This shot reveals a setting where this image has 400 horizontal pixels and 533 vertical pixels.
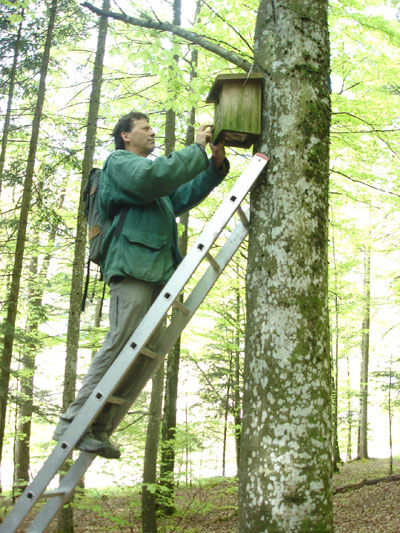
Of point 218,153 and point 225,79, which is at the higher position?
point 225,79

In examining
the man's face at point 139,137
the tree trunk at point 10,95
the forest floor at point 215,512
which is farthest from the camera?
the tree trunk at point 10,95

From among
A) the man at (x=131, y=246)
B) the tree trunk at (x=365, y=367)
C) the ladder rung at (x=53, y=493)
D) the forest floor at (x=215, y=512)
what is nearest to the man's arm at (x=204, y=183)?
the man at (x=131, y=246)

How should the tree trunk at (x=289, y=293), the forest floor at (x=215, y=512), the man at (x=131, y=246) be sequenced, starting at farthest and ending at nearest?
the forest floor at (x=215, y=512)
the man at (x=131, y=246)
the tree trunk at (x=289, y=293)

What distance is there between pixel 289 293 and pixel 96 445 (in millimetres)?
1387

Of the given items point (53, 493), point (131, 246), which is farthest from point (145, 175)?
point (53, 493)

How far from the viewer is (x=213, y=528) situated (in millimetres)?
8211

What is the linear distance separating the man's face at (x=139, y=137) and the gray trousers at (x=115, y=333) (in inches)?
41.7

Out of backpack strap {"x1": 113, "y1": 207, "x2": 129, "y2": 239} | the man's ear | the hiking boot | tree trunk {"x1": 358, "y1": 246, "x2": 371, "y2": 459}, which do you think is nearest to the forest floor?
the hiking boot

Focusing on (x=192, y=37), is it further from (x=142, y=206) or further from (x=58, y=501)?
(x=58, y=501)

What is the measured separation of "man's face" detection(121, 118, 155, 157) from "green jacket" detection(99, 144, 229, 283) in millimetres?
381

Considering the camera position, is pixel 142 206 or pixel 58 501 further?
pixel 142 206

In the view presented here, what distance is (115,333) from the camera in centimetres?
274

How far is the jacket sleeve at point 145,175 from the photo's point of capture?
2.73 metres

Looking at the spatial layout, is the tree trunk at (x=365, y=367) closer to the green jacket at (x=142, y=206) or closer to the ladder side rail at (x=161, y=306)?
the green jacket at (x=142, y=206)
